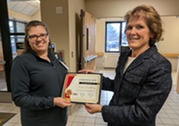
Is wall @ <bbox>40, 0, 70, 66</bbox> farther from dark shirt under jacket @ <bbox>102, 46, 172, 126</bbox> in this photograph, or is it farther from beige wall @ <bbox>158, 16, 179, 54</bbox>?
beige wall @ <bbox>158, 16, 179, 54</bbox>

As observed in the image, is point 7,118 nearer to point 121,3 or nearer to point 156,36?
point 156,36

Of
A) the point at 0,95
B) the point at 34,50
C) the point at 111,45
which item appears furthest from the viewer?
the point at 111,45

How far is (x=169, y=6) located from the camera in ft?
11.3

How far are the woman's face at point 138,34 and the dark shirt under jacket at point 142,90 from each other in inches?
1.9

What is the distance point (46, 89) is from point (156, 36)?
0.84m

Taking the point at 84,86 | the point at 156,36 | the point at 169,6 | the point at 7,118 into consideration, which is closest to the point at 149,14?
the point at 156,36

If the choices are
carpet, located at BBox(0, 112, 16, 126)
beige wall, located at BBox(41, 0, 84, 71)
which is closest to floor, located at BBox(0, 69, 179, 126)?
carpet, located at BBox(0, 112, 16, 126)

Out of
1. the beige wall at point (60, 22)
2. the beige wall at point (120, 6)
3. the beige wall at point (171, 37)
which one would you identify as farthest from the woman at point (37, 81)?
the beige wall at point (171, 37)

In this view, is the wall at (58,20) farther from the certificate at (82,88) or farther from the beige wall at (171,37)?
the beige wall at (171,37)

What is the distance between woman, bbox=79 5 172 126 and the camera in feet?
2.51

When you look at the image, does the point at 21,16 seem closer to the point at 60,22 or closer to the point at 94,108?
the point at 60,22

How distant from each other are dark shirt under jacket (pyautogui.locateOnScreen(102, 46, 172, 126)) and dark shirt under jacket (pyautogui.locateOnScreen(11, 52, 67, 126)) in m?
0.45

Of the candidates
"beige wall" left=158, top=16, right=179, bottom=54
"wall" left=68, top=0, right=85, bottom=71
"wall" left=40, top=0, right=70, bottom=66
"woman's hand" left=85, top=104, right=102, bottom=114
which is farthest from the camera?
"beige wall" left=158, top=16, right=179, bottom=54

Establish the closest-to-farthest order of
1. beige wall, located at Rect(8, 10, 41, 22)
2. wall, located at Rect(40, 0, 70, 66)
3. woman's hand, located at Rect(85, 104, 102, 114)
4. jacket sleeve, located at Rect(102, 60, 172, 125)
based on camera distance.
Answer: jacket sleeve, located at Rect(102, 60, 172, 125) → woman's hand, located at Rect(85, 104, 102, 114) → wall, located at Rect(40, 0, 70, 66) → beige wall, located at Rect(8, 10, 41, 22)
